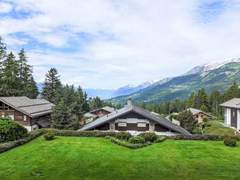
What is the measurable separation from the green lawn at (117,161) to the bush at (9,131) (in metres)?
3.04

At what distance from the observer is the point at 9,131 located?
135 feet

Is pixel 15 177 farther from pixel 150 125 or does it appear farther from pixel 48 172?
pixel 150 125

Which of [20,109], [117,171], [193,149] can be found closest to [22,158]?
[117,171]

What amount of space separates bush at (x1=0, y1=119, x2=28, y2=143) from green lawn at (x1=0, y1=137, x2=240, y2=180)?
3038 millimetres

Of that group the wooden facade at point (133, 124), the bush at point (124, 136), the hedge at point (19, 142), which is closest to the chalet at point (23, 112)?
the hedge at point (19, 142)

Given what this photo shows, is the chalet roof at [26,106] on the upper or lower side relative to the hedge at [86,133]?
upper

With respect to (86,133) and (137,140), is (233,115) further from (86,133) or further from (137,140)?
(137,140)

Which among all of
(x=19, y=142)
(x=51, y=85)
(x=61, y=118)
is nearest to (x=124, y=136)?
(x=19, y=142)

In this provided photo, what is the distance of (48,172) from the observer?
95.8 ft

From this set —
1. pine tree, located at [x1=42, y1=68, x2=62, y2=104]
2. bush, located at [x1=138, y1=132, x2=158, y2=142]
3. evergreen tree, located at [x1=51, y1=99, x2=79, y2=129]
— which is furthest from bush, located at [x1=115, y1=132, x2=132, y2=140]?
pine tree, located at [x1=42, y1=68, x2=62, y2=104]

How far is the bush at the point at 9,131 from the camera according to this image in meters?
40.6

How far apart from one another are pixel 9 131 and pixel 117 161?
15.6 meters

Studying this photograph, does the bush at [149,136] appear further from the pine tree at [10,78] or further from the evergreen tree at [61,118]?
the pine tree at [10,78]

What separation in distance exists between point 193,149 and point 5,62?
2562 inches
